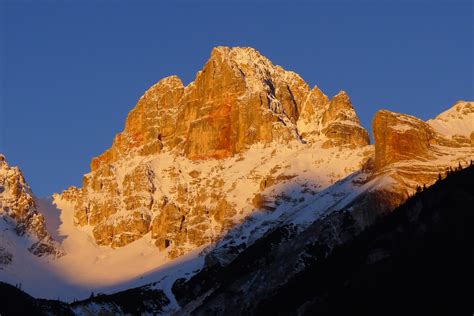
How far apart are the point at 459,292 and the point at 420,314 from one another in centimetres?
695

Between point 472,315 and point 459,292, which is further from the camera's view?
point 459,292

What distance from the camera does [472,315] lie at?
16275cm

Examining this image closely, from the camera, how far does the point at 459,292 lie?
191m

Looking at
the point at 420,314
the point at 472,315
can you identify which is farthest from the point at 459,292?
the point at 472,315

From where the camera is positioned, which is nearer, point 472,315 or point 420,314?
point 472,315

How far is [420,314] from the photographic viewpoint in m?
193

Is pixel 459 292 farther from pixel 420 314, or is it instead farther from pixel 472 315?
pixel 472 315

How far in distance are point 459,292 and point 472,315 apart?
28447 millimetres

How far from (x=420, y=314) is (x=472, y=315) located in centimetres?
3019
